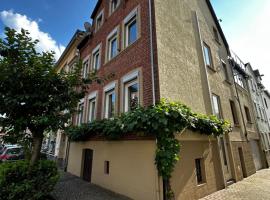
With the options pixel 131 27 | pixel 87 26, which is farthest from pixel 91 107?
pixel 87 26

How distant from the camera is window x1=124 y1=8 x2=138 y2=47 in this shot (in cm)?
817

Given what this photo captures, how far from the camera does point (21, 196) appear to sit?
15.3 ft

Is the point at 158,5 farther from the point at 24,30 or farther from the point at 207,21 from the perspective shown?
the point at 207,21

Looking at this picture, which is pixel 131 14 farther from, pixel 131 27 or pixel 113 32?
pixel 113 32

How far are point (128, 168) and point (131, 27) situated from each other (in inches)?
274

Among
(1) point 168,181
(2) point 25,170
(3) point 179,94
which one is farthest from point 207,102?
(2) point 25,170

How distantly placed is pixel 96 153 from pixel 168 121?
4846 mm

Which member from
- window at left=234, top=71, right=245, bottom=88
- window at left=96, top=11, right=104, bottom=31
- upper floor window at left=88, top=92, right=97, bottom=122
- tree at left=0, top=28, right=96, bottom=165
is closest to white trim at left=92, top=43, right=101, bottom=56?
window at left=96, top=11, right=104, bottom=31

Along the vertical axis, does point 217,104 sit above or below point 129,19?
below

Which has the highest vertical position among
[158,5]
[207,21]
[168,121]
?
[207,21]

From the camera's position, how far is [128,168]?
615 centimetres

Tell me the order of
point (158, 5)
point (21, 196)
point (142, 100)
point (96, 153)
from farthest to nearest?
point (96, 153) → point (158, 5) → point (142, 100) → point (21, 196)

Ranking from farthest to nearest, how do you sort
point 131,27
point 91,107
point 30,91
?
point 91,107, point 131,27, point 30,91

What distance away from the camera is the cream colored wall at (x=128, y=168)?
5.32 metres
